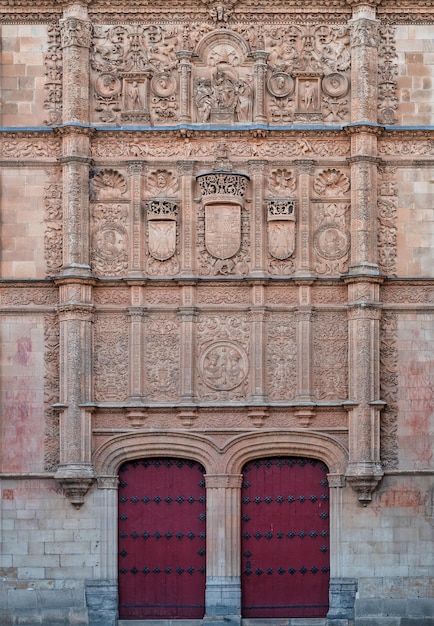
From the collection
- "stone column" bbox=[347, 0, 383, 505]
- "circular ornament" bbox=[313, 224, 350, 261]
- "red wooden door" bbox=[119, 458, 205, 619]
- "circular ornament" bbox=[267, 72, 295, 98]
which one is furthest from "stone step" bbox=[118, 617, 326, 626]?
"circular ornament" bbox=[267, 72, 295, 98]

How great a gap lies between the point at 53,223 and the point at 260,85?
14.1ft

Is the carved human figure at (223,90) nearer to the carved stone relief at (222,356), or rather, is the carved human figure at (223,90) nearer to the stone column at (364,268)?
the stone column at (364,268)

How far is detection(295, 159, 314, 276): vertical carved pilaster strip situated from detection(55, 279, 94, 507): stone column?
12.2 ft

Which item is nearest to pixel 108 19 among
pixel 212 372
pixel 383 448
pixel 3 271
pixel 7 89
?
pixel 7 89

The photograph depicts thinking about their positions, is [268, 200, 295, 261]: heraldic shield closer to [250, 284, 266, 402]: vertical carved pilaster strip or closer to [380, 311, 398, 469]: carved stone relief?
[250, 284, 266, 402]: vertical carved pilaster strip

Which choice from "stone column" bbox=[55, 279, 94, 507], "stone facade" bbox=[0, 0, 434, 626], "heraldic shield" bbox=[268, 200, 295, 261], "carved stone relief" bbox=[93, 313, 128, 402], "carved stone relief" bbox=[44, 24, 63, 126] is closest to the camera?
"stone column" bbox=[55, 279, 94, 507]

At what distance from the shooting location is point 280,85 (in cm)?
2588

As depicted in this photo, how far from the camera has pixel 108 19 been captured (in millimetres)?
25984

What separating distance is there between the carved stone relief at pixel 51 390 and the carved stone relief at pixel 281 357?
361 centimetres

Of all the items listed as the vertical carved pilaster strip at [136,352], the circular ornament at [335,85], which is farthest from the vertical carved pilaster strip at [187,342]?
the circular ornament at [335,85]

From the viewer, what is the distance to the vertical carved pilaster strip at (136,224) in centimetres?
2548

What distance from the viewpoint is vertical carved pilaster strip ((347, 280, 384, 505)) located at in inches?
984

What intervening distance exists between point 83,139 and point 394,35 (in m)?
5.72

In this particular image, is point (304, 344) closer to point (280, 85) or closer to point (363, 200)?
point (363, 200)
